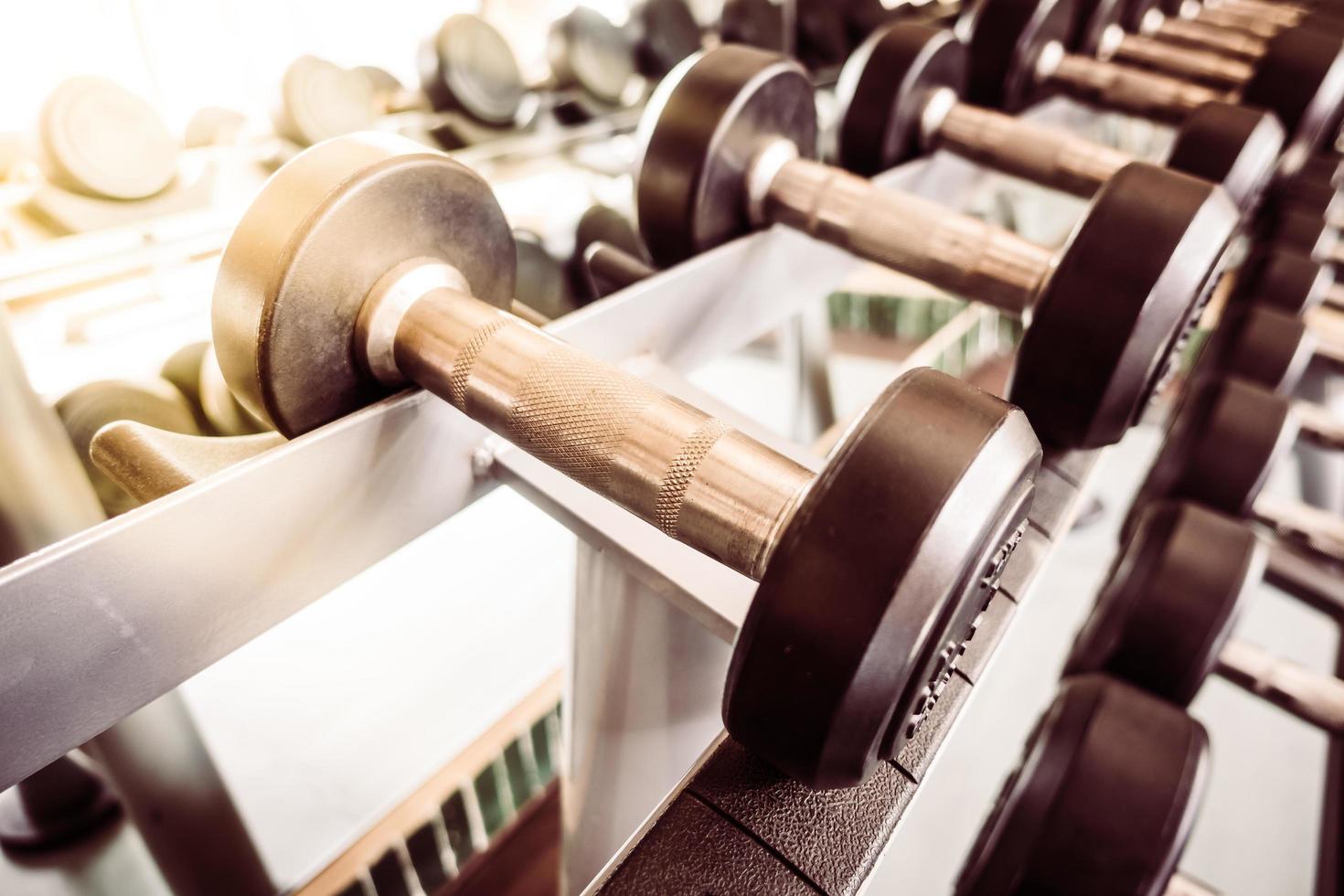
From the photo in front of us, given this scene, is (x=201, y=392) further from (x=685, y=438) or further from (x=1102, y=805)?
(x=1102, y=805)

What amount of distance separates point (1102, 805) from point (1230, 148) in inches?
19.6

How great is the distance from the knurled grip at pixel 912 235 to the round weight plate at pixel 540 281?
0.71 ft

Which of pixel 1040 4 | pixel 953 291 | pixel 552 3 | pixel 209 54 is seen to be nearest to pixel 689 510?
pixel 953 291

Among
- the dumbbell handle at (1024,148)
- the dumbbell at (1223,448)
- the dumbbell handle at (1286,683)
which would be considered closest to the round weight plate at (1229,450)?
the dumbbell at (1223,448)

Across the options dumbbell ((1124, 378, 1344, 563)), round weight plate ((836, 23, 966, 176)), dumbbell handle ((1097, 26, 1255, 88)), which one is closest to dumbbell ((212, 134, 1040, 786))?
round weight plate ((836, 23, 966, 176))

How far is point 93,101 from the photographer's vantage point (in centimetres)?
63

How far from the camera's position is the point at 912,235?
0.55 metres

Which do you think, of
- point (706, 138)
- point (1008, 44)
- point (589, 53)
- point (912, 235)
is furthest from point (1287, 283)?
point (589, 53)

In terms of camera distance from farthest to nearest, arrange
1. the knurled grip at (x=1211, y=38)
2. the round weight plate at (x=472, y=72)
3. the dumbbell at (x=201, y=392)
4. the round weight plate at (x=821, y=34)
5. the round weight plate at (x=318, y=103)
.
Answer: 1. the round weight plate at (x=821, y=34)
2. the knurled grip at (x=1211, y=38)
3. the round weight plate at (x=472, y=72)
4. the round weight plate at (x=318, y=103)
5. the dumbbell at (x=201, y=392)

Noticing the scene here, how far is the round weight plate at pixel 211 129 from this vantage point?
2.72 ft

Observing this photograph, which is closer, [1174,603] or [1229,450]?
[1174,603]

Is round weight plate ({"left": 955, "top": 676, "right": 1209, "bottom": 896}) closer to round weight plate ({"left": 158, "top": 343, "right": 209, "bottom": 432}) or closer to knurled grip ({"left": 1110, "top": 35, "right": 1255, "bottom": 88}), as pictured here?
round weight plate ({"left": 158, "top": 343, "right": 209, "bottom": 432})

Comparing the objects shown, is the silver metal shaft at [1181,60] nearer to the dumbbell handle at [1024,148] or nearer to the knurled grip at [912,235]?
the dumbbell handle at [1024,148]

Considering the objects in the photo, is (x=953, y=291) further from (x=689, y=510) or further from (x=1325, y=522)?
(x=1325, y=522)
